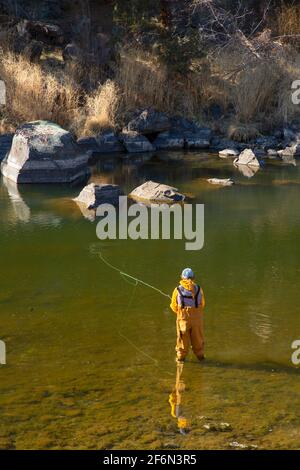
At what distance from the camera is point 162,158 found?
2323 centimetres

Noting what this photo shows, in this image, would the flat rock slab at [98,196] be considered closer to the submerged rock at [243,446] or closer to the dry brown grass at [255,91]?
the submerged rock at [243,446]

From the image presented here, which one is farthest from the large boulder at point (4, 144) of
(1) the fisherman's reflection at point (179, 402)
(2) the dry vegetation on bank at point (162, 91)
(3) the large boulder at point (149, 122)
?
(1) the fisherman's reflection at point (179, 402)

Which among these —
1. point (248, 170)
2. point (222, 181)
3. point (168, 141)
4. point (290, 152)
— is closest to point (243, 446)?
point (222, 181)

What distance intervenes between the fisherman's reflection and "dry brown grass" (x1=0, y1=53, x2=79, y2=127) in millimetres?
16375

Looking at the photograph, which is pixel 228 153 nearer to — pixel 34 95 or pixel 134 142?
pixel 134 142

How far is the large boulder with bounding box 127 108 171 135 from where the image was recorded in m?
24.1

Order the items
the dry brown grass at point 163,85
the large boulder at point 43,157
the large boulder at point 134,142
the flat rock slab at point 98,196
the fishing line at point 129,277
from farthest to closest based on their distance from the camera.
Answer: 1. the dry brown grass at point 163,85
2. the large boulder at point 134,142
3. the large boulder at point 43,157
4. the flat rock slab at point 98,196
5. the fishing line at point 129,277

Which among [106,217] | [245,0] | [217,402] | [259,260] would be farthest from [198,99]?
[217,402]

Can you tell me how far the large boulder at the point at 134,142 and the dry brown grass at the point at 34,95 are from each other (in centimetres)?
191

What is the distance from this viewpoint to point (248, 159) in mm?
21859

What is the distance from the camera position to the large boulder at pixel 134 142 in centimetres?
2406

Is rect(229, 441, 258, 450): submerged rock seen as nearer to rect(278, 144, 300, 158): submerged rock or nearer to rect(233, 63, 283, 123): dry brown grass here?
rect(278, 144, 300, 158): submerged rock

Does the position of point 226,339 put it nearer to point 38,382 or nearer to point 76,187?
point 38,382

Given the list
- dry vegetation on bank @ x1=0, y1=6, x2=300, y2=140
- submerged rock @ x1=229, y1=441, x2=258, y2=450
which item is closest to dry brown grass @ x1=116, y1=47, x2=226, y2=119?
dry vegetation on bank @ x1=0, y1=6, x2=300, y2=140
